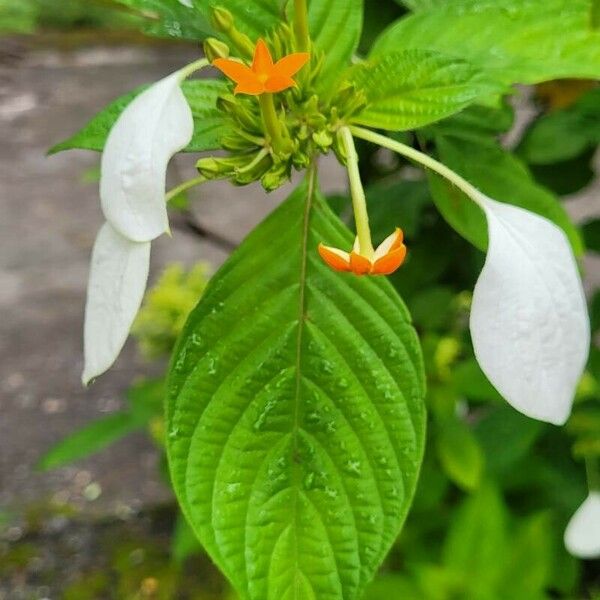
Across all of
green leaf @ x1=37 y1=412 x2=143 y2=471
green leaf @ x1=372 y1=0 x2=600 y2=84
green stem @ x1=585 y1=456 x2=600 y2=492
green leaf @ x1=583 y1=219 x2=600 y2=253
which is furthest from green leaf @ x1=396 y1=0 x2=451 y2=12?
green leaf @ x1=37 y1=412 x2=143 y2=471

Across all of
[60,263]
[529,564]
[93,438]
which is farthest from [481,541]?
[60,263]

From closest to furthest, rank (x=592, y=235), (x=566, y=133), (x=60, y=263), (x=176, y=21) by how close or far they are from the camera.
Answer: (x=176, y=21) → (x=566, y=133) → (x=592, y=235) → (x=60, y=263)

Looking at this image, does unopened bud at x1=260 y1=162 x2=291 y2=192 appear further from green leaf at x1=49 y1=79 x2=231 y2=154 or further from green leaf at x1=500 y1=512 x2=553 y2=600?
green leaf at x1=500 y1=512 x2=553 y2=600

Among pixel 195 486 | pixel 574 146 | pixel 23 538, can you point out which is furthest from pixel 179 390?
pixel 23 538

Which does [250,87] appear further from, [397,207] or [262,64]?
[397,207]

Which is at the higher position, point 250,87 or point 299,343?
point 250,87

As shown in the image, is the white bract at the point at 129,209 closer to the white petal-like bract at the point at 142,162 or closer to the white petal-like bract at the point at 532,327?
the white petal-like bract at the point at 142,162
